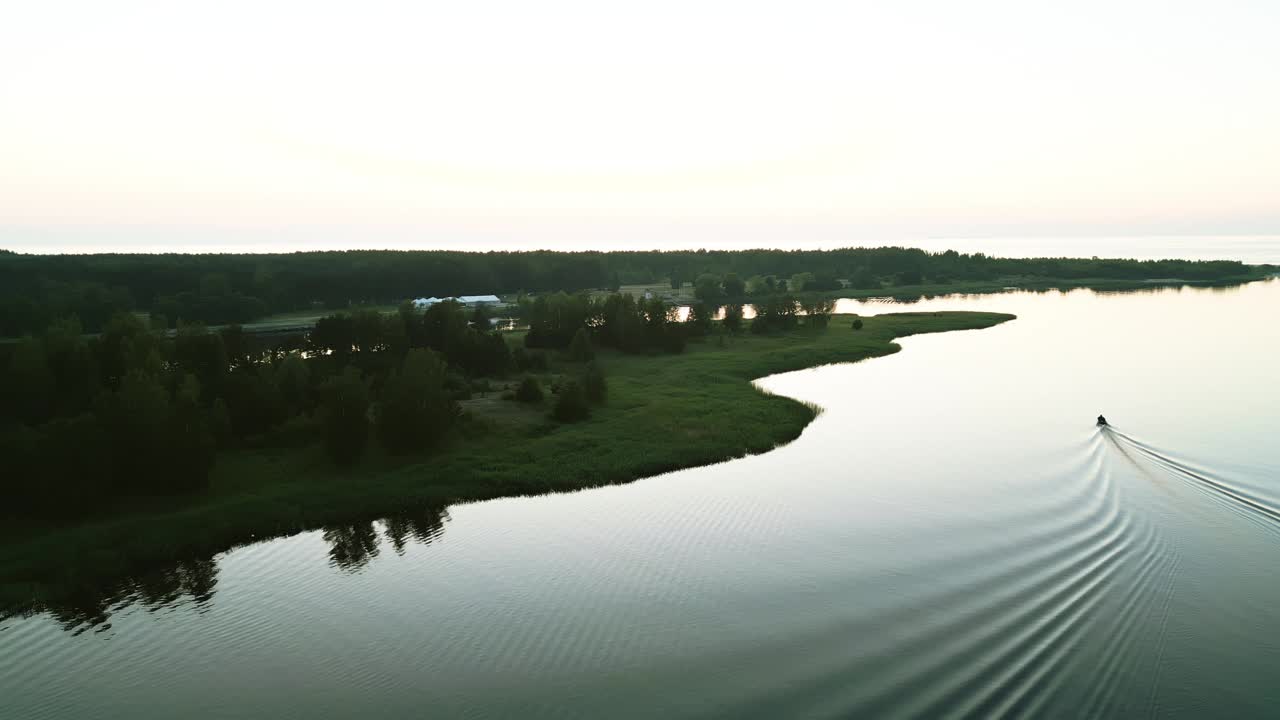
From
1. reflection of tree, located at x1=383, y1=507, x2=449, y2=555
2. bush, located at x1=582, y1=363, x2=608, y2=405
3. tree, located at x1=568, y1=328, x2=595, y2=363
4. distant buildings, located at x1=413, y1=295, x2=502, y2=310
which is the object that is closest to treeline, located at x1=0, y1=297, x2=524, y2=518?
tree, located at x1=568, y1=328, x2=595, y2=363

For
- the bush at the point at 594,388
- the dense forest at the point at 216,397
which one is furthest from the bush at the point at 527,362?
the bush at the point at 594,388

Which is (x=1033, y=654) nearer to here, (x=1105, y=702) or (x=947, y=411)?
(x=1105, y=702)

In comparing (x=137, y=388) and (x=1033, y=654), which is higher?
(x=137, y=388)

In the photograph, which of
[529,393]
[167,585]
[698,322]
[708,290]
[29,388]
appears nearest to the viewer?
[167,585]

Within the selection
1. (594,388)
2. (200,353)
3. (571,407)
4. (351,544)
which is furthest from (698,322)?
(351,544)

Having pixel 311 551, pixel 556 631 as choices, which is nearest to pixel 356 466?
pixel 311 551

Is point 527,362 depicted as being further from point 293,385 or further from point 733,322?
point 733,322

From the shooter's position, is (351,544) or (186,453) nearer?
(351,544)
